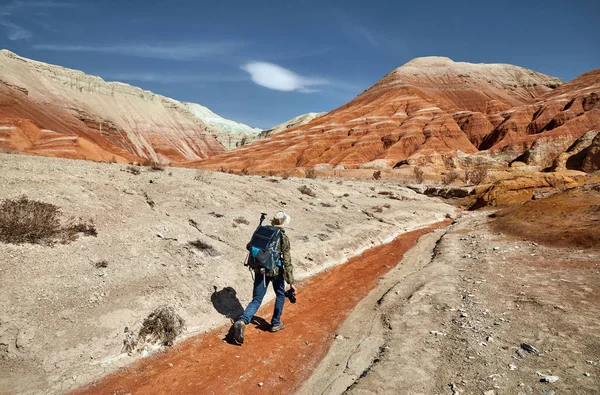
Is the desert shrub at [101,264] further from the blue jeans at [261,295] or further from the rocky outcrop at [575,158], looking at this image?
the rocky outcrop at [575,158]

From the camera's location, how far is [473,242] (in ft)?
44.7

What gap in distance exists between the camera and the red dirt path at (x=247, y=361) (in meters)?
5.02

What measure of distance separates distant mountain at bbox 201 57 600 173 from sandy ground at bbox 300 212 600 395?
4872cm

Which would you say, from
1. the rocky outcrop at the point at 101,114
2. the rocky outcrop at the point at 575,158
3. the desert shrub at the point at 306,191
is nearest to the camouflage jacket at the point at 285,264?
the desert shrub at the point at 306,191

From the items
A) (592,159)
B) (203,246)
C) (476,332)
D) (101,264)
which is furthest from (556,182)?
(101,264)

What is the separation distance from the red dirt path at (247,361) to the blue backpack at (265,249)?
4.87 ft

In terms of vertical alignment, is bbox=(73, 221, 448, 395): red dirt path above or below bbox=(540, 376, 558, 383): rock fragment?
below

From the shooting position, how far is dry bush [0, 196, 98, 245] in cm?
705

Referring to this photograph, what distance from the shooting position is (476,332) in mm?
5844

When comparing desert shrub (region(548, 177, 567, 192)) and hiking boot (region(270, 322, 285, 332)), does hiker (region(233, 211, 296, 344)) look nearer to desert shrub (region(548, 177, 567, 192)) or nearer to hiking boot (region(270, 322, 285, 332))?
hiking boot (region(270, 322, 285, 332))

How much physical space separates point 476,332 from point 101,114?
385 feet

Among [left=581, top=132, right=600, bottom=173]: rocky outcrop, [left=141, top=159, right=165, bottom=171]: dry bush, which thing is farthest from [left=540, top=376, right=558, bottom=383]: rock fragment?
[left=581, top=132, right=600, bottom=173]: rocky outcrop

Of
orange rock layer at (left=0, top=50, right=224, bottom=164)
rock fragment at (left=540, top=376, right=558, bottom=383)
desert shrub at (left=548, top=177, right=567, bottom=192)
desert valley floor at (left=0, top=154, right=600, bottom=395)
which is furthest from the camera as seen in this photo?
orange rock layer at (left=0, top=50, right=224, bottom=164)

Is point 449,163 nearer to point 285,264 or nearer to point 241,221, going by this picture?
point 241,221
